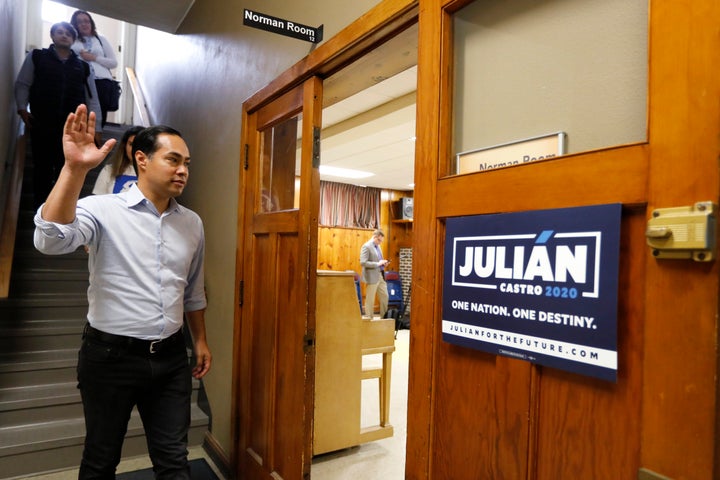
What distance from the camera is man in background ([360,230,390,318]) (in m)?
7.32

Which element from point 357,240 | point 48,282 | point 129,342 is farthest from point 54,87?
point 357,240

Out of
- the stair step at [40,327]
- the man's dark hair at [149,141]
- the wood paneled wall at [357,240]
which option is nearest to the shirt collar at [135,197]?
the man's dark hair at [149,141]

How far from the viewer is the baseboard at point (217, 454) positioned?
2490mm

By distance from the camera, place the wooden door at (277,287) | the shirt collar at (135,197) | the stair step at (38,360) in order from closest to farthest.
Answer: the shirt collar at (135,197), the wooden door at (277,287), the stair step at (38,360)

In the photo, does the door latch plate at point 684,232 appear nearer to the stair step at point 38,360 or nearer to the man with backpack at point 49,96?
the stair step at point 38,360

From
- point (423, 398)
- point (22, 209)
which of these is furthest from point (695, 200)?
point (22, 209)

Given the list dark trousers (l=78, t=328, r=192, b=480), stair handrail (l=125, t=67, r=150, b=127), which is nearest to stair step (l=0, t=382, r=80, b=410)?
dark trousers (l=78, t=328, r=192, b=480)

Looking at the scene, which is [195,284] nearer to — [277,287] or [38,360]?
[277,287]

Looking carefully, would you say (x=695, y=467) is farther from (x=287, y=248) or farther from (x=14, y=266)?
(x=14, y=266)

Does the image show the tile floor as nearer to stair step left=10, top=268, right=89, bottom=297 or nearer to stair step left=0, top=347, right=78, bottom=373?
stair step left=0, top=347, right=78, bottom=373

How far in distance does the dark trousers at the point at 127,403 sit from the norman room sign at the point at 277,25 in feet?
4.26

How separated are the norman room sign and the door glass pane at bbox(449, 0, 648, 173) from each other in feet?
2.68

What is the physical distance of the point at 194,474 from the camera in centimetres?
250

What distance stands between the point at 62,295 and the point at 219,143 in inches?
73.7
